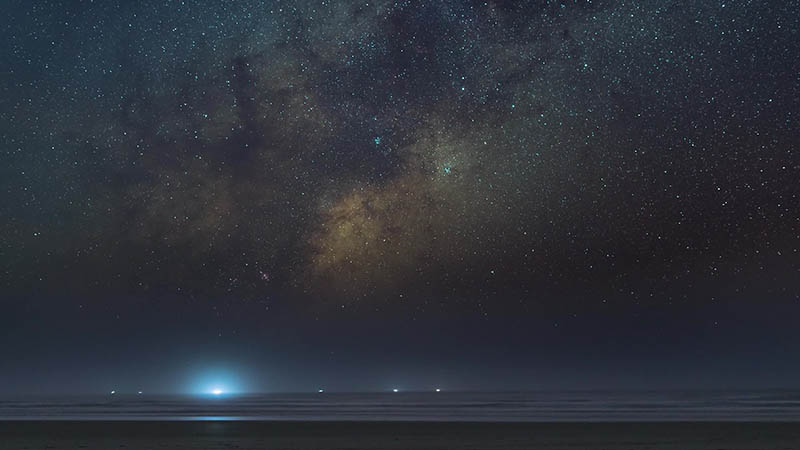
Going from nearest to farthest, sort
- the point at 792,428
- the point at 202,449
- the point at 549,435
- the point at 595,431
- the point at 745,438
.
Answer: the point at 202,449 < the point at 745,438 < the point at 549,435 < the point at 595,431 < the point at 792,428

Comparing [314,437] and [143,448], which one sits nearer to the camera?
[143,448]

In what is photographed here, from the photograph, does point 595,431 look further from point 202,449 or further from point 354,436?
point 202,449

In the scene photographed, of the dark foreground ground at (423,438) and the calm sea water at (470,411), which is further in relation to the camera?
the calm sea water at (470,411)

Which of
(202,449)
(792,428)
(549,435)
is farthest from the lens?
(792,428)

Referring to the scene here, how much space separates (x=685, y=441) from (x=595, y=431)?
8.72 metres

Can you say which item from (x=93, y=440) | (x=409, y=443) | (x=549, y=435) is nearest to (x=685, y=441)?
(x=549, y=435)

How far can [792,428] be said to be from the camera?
4425 cm

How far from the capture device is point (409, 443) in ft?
110

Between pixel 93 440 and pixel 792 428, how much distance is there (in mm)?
39760

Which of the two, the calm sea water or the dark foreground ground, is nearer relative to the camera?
the dark foreground ground

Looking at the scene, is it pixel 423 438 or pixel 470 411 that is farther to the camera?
pixel 470 411

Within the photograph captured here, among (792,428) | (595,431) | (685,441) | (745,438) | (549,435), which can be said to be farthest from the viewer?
(792,428)

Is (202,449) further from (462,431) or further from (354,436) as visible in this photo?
(462,431)

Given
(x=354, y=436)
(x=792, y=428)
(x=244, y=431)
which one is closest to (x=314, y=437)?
(x=354, y=436)
